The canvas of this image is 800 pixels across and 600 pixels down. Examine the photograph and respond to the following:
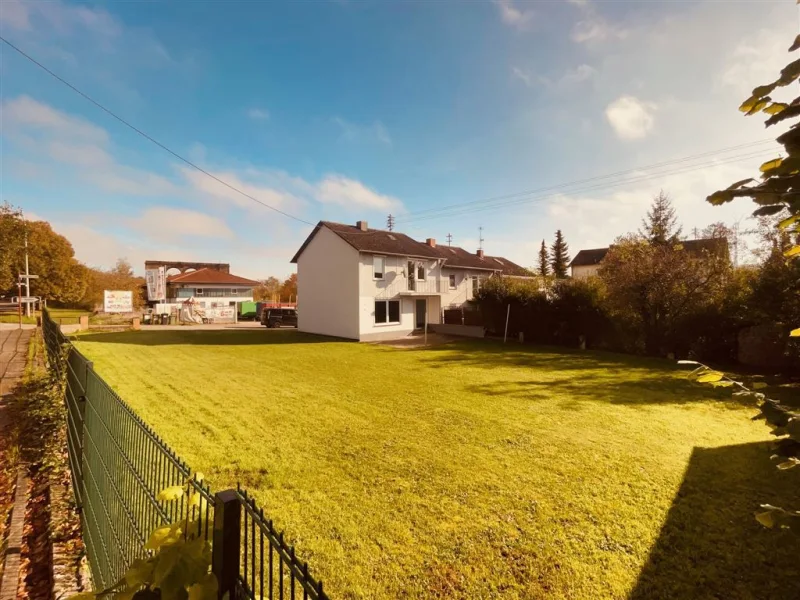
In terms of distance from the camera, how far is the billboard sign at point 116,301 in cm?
3641

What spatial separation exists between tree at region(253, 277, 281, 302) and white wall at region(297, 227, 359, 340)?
132 ft

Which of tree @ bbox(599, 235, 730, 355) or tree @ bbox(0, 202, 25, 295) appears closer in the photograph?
tree @ bbox(599, 235, 730, 355)

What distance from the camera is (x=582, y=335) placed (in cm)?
2070

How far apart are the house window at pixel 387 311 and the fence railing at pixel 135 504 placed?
2087 centimetres

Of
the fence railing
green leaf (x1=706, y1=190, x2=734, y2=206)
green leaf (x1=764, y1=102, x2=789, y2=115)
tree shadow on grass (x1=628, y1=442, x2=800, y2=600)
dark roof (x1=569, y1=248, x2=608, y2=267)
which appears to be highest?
dark roof (x1=569, y1=248, x2=608, y2=267)

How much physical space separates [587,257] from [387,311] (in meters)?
54.6

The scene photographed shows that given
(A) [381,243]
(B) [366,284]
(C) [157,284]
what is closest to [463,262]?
Answer: (A) [381,243]

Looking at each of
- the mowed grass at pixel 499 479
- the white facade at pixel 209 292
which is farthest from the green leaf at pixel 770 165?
the white facade at pixel 209 292

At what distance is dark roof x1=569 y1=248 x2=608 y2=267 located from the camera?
217 ft

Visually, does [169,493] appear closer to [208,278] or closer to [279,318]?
[279,318]

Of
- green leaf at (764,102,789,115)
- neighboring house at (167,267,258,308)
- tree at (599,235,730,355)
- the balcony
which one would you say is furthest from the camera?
neighboring house at (167,267,258,308)

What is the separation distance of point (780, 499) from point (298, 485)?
6.53m

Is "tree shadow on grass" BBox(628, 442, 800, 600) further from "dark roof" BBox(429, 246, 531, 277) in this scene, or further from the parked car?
the parked car

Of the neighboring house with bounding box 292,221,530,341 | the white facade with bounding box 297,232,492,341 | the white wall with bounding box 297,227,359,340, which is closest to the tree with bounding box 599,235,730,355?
the neighboring house with bounding box 292,221,530,341
